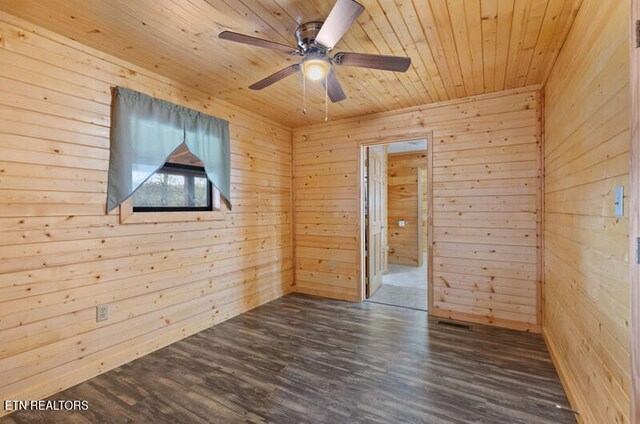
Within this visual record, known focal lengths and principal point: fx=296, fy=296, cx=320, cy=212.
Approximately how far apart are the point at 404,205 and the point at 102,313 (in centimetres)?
597

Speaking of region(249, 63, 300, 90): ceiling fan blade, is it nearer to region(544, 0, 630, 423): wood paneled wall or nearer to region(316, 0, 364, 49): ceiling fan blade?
region(316, 0, 364, 49): ceiling fan blade

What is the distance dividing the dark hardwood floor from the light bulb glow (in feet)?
7.39

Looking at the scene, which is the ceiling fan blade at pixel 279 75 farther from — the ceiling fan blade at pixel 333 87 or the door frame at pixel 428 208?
the door frame at pixel 428 208

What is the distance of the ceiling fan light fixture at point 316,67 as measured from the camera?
203cm

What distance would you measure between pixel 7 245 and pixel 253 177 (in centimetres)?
238

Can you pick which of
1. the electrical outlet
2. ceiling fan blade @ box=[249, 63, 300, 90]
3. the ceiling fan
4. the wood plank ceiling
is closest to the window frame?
the electrical outlet

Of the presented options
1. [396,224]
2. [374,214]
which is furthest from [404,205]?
[374,214]

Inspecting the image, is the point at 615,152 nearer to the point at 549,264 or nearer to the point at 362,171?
the point at 549,264

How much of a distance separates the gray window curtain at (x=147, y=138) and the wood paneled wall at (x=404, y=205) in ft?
15.5

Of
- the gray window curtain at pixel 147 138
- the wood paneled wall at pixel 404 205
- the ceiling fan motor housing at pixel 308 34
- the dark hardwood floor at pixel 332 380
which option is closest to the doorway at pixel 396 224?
the wood paneled wall at pixel 404 205

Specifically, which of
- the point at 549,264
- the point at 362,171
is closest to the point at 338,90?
the point at 362,171

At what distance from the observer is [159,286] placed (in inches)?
110

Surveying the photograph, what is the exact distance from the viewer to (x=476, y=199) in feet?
11.0

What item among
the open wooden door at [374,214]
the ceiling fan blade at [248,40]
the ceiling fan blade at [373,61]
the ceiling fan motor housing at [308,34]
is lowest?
the open wooden door at [374,214]
